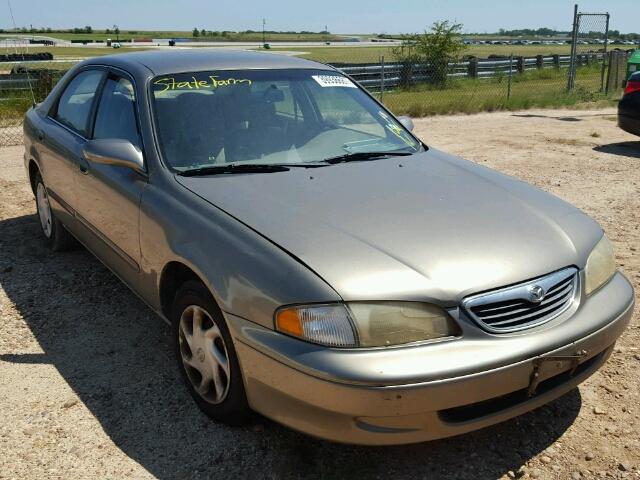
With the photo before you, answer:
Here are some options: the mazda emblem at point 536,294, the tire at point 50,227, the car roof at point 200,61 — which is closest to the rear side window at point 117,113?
the car roof at point 200,61

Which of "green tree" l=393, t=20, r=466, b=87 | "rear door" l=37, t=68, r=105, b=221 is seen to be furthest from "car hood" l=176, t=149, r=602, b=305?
"green tree" l=393, t=20, r=466, b=87

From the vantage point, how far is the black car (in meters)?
9.41

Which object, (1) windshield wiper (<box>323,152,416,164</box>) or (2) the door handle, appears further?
(2) the door handle

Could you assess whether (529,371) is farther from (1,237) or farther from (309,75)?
(1,237)

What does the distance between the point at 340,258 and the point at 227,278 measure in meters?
0.48

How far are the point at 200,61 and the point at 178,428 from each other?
212 cm

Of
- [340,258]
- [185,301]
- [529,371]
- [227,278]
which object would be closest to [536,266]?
[529,371]

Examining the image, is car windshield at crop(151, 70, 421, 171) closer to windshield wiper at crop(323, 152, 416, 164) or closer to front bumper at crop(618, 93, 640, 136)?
windshield wiper at crop(323, 152, 416, 164)

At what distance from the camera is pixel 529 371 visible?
→ 2416 mm

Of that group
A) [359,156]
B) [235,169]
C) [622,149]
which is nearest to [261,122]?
[235,169]

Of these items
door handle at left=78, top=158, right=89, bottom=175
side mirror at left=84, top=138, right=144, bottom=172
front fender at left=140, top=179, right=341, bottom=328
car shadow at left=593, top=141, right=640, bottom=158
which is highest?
side mirror at left=84, top=138, right=144, bottom=172

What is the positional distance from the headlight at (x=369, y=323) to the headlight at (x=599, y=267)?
795 millimetres

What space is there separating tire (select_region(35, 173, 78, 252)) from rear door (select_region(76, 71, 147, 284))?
2.88 feet

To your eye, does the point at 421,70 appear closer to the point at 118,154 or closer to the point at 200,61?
the point at 200,61
